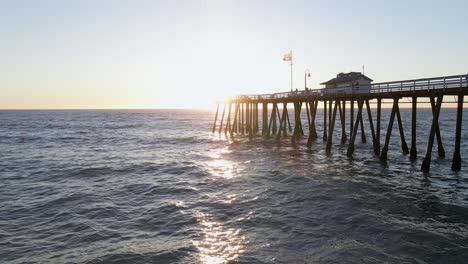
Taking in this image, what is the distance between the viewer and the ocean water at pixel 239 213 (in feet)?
32.7

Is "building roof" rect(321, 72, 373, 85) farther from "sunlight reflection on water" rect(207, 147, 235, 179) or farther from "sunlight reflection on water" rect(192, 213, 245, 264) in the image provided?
"sunlight reflection on water" rect(192, 213, 245, 264)

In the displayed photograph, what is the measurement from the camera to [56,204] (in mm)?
15227

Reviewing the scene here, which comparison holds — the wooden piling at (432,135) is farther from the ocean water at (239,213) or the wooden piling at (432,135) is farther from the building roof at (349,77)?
the building roof at (349,77)

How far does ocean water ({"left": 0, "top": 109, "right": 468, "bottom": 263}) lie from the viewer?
32.7 feet

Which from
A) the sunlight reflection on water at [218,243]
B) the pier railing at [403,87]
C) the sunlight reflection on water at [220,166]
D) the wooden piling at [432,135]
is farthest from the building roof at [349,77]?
the sunlight reflection on water at [218,243]

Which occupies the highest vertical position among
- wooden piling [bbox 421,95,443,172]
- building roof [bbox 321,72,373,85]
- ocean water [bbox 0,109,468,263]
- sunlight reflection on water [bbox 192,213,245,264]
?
building roof [bbox 321,72,373,85]

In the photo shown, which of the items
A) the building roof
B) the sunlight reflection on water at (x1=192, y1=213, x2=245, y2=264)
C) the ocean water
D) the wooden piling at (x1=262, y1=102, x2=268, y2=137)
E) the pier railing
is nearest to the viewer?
the sunlight reflection on water at (x1=192, y1=213, x2=245, y2=264)

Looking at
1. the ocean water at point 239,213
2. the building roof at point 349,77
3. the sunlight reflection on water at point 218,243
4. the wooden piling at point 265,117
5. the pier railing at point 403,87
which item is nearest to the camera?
the sunlight reflection on water at point 218,243

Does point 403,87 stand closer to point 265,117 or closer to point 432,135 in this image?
point 432,135

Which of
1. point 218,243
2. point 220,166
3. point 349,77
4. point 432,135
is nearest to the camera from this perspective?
point 218,243

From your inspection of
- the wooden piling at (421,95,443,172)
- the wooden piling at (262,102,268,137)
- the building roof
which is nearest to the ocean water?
the wooden piling at (421,95,443,172)

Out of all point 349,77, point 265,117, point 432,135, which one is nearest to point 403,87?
point 432,135

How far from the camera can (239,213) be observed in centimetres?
1342

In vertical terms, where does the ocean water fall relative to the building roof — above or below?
below
